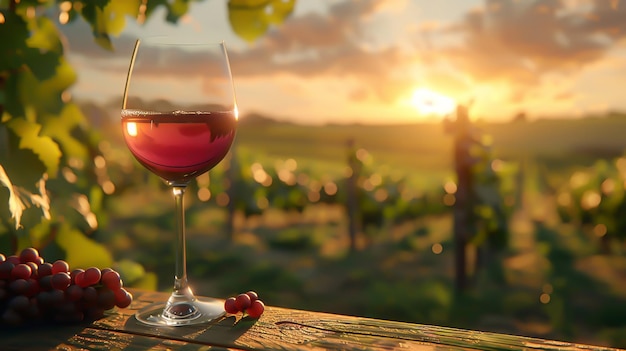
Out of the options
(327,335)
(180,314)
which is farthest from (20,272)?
(327,335)

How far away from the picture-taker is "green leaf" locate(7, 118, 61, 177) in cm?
192

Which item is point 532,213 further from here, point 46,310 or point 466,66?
point 46,310

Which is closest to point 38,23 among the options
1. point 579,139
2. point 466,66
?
point 466,66

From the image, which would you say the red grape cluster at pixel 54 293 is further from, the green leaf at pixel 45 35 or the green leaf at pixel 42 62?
the green leaf at pixel 45 35

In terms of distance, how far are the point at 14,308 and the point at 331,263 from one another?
23.3ft

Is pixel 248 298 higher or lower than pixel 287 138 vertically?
higher

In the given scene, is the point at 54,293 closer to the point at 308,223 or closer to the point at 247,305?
the point at 247,305

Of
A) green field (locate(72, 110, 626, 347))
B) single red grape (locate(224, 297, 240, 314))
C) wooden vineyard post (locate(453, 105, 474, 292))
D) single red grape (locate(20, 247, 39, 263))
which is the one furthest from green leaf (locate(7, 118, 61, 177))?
wooden vineyard post (locate(453, 105, 474, 292))

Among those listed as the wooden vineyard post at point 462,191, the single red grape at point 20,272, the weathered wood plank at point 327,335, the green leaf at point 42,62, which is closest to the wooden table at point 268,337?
the weathered wood plank at point 327,335

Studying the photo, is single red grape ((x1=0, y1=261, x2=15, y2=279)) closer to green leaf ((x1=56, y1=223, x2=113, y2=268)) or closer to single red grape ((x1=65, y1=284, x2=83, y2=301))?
single red grape ((x1=65, y1=284, x2=83, y2=301))

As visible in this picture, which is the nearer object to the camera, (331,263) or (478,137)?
(478,137)

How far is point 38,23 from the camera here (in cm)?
215

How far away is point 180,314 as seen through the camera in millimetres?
1279

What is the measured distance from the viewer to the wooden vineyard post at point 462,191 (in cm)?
639
